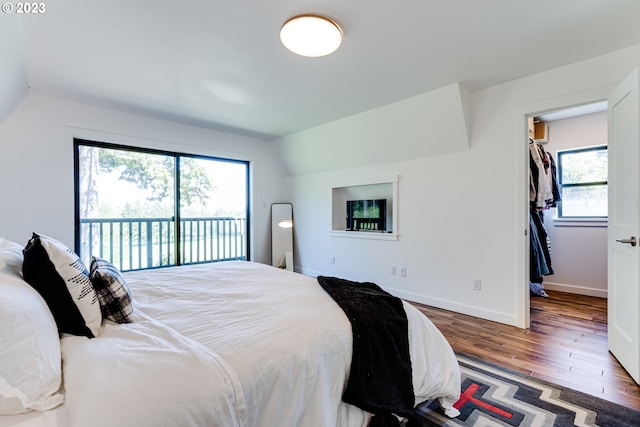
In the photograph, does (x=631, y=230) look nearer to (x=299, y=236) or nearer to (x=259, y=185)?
(x=299, y=236)

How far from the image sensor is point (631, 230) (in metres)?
2.00

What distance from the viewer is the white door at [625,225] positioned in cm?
193

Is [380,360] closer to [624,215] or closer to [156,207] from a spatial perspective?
[624,215]

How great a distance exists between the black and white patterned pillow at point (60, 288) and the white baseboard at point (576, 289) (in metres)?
5.10

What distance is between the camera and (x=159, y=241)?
410 centimetres

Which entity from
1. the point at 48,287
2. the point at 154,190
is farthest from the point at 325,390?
the point at 154,190

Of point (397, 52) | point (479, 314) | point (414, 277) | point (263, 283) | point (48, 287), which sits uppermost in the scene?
point (397, 52)

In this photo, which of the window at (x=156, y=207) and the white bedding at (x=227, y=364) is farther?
the window at (x=156, y=207)

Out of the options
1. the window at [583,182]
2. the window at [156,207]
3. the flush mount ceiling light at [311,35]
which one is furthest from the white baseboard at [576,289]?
the window at [156,207]

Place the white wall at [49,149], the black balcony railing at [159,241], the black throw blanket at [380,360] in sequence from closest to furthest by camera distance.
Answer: the black throw blanket at [380,360]
the white wall at [49,149]
the black balcony railing at [159,241]

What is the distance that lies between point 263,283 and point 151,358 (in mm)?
1019

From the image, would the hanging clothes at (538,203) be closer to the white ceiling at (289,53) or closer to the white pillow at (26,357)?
the white ceiling at (289,53)

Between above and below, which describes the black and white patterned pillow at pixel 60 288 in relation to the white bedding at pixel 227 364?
above

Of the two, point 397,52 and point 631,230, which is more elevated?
point 397,52
